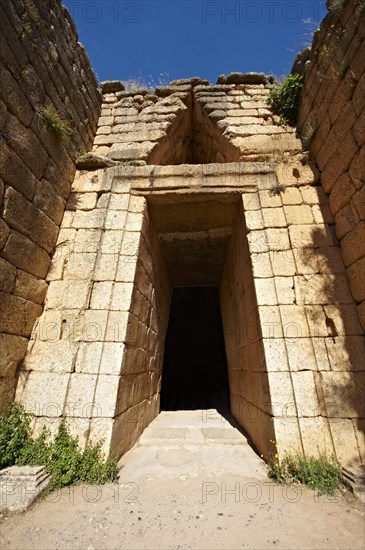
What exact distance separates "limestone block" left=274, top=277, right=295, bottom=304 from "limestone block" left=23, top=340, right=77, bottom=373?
2.82 m

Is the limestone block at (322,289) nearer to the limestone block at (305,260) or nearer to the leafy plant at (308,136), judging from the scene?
the limestone block at (305,260)

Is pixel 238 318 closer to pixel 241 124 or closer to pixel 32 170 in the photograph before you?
pixel 241 124

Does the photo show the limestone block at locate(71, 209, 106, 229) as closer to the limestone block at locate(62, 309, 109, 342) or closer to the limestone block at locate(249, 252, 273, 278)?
the limestone block at locate(62, 309, 109, 342)

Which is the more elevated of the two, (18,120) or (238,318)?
(18,120)

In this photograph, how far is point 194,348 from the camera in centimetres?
1281

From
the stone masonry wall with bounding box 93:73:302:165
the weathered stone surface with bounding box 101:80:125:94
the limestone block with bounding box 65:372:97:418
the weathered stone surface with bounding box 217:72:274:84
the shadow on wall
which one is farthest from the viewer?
the weathered stone surface with bounding box 101:80:125:94

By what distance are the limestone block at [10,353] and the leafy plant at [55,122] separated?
9.78ft

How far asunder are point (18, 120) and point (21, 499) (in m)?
4.03

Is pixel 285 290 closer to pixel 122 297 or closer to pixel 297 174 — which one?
pixel 297 174

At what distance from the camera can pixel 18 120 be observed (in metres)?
3.11

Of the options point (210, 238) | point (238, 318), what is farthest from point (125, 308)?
point (210, 238)

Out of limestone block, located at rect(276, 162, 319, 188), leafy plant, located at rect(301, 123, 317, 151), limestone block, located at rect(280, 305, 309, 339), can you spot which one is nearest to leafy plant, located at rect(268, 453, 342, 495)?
limestone block, located at rect(280, 305, 309, 339)

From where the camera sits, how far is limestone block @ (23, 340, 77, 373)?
316 centimetres

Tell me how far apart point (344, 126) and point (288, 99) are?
80.8 inches
